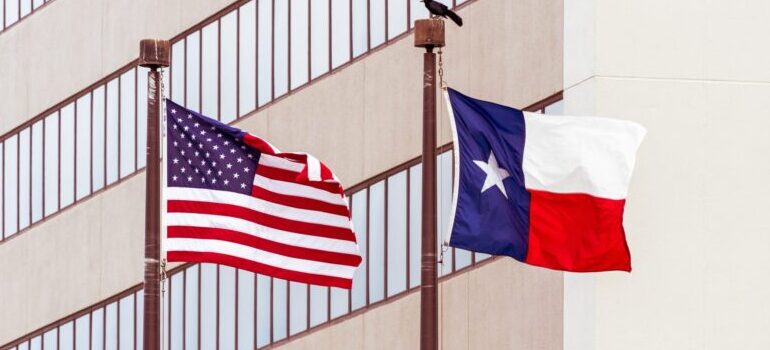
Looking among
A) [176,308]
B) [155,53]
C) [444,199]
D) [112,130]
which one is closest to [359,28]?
[444,199]

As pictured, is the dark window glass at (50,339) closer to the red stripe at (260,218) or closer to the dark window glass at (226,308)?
the dark window glass at (226,308)

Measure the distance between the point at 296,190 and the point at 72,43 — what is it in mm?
19988

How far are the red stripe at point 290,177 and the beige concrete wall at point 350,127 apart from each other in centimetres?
719

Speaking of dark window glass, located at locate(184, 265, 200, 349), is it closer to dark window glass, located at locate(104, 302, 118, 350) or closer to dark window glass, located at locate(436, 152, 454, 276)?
dark window glass, located at locate(104, 302, 118, 350)

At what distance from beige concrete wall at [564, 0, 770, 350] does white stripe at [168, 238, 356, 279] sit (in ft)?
21.5

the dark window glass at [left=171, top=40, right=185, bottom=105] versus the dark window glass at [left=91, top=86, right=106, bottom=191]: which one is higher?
the dark window glass at [left=171, top=40, right=185, bottom=105]

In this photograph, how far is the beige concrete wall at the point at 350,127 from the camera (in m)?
35.2

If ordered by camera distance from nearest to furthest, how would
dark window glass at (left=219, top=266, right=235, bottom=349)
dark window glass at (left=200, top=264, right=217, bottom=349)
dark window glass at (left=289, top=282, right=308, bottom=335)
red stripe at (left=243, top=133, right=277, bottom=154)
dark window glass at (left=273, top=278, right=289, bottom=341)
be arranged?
red stripe at (left=243, top=133, right=277, bottom=154)
dark window glass at (left=289, top=282, right=308, bottom=335)
dark window glass at (left=273, top=278, right=289, bottom=341)
dark window glass at (left=219, top=266, right=235, bottom=349)
dark window glass at (left=200, top=264, right=217, bottom=349)

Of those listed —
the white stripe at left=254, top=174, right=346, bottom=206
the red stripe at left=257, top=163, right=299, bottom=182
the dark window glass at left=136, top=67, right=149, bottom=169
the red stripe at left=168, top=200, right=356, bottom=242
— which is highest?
the dark window glass at left=136, top=67, right=149, bottom=169

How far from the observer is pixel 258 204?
27438 millimetres

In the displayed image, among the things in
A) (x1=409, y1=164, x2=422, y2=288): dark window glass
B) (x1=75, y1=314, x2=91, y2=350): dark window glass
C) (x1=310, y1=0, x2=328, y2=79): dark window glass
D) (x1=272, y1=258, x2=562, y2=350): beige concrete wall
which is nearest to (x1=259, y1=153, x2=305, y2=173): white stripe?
(x1=272, y1=258, x2=562, y2=350): beige concrete wall

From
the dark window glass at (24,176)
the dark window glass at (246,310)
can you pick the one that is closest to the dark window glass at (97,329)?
the dark window glass at (24,176)

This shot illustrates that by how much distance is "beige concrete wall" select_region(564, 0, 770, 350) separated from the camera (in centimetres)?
3356

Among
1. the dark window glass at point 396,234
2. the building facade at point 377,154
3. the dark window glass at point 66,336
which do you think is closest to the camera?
the building facade at point 377,154
